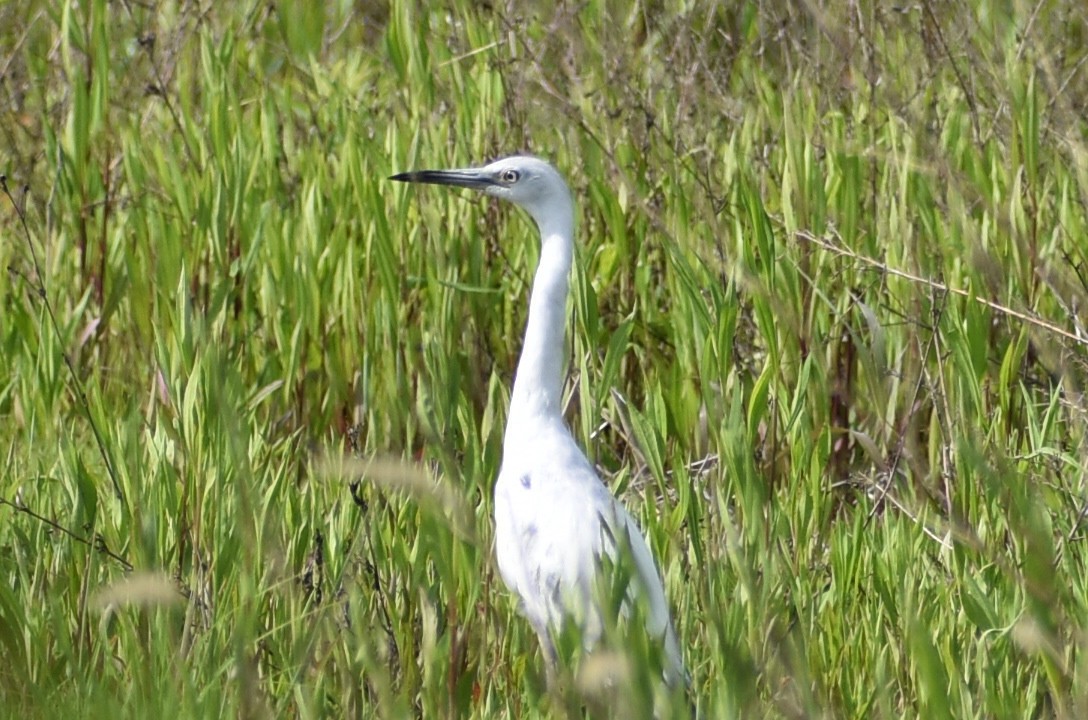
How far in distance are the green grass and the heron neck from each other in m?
0.08

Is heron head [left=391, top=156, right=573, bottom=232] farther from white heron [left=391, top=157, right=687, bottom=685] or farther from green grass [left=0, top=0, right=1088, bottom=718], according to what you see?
green grass [left=0, top=0, right=1088, bottom=718]

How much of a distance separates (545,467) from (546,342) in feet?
0.80

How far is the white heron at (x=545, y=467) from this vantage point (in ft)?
8.34

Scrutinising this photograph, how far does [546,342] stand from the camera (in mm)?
2830

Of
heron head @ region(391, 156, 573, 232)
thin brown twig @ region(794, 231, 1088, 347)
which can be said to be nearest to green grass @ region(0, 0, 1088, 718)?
thin brown twig @ region(794, 231, 1088, 347)

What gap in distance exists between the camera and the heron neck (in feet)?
9.29

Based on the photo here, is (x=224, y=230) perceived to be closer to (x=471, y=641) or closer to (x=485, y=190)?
(x=485, y=190)

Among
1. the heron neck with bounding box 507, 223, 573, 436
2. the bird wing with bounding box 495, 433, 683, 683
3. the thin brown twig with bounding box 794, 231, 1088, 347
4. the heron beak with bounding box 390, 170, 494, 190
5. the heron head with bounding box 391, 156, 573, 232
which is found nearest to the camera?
the thin brown twig with bounding box 794, 231, 1088, 347

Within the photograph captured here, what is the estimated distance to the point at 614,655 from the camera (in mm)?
1371

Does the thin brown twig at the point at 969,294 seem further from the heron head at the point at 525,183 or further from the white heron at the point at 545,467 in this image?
the heron head at the point at 525,183

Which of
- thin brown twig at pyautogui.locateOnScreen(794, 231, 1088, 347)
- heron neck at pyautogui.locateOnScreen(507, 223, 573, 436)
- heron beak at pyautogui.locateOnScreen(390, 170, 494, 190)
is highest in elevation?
heron beak at pyautogui.locateOnScreen(390, 170, 494, 190)

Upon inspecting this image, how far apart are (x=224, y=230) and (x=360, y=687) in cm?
171

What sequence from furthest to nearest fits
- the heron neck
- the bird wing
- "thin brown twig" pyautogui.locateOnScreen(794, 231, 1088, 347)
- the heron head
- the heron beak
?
the heron beak < the heron head < the heron neck < the bird wing < "thin brown twig" pyautogui.locateOnScreen(794, 231, 1088, 347)

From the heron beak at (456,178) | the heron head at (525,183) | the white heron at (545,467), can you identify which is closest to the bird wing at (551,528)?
the white heron at (545,467)
